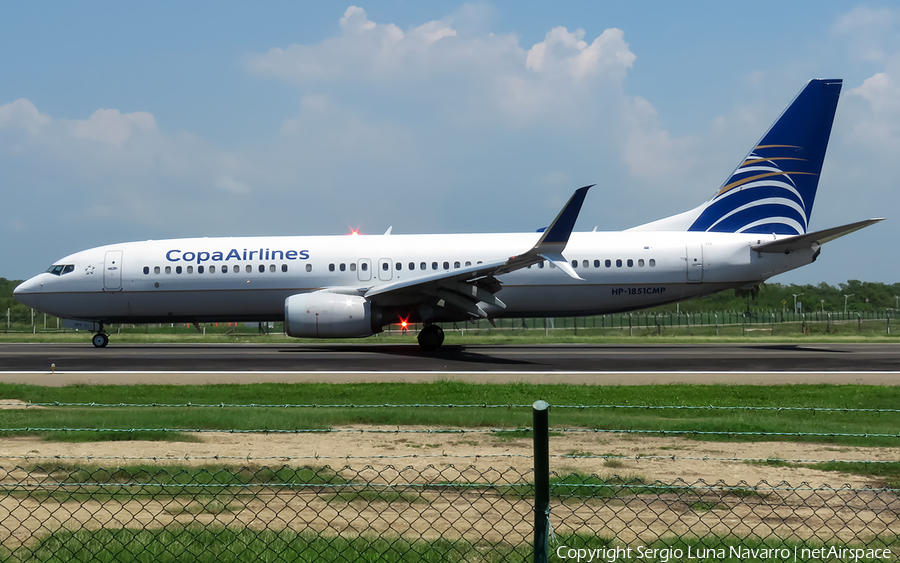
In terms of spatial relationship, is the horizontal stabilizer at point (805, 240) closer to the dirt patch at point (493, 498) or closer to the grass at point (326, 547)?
the dirt patch at point (493, 498)

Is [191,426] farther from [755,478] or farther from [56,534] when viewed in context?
[755,478]

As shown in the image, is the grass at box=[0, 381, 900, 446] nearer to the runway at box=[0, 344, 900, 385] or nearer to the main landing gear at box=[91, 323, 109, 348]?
the runway at box=[0, 344, 900, 385]

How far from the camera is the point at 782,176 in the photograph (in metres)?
31.8

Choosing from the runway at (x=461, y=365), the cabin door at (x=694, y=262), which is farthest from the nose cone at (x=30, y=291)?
the cabin door at (x=694, y=262)

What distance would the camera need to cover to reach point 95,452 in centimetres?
1013

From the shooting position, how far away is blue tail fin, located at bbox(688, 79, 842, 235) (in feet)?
103

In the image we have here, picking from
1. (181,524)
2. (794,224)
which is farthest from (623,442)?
(794,224)

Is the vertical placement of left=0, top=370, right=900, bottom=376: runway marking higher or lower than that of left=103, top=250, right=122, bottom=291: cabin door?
lower

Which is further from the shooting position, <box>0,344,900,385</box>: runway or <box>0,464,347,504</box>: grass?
<box>0,344,900,385</box>: runway

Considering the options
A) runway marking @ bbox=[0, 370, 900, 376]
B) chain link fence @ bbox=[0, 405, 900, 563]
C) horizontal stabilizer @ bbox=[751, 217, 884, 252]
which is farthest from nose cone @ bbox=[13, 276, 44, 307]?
horizontal stabilizer @ bbox=[751, 217, 884, 252]

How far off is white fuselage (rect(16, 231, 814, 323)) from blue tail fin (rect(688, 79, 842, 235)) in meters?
2.15

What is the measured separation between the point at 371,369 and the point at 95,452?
37.9 feet

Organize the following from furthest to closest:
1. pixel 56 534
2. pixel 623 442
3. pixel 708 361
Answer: pixel 708 361
pixel 623 442
pixel 56 534

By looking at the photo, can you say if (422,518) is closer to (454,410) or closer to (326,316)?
(454,410)
